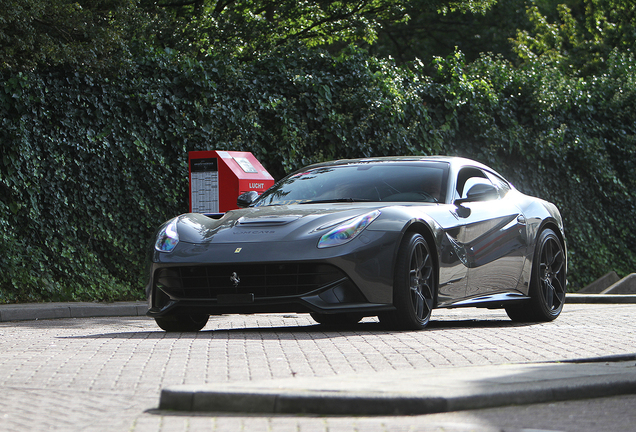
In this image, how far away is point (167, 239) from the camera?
7660 mm

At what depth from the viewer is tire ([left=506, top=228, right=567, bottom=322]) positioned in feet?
30.0

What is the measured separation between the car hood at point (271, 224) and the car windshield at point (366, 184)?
0.42m

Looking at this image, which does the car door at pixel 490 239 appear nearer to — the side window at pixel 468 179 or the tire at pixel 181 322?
the side window at pixel 468 179

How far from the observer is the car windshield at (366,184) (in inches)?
328

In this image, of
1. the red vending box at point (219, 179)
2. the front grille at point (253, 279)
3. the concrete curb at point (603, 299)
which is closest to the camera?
the front grille at point (253, 279)

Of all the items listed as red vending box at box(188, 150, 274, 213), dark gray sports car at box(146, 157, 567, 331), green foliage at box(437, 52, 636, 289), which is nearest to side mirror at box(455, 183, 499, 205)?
dark gray sports car at box(146, 157, 567, 331)

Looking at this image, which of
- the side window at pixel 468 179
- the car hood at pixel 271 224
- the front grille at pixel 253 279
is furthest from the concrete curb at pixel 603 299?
the front grille at pixel 253 279

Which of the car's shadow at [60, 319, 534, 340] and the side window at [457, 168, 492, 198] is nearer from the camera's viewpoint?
the car's shadow at [60, 319, 534, 340]

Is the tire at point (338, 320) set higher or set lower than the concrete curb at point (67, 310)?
higher

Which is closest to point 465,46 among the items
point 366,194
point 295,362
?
point 366,194

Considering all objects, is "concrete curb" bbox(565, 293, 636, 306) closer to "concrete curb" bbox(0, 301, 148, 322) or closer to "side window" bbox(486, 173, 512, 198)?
"side window" bbox(486, 173, 512, 198)

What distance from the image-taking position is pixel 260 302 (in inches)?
284

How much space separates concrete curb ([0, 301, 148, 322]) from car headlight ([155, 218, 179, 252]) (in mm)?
3330

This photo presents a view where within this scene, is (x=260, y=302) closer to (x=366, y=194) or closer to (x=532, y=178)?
(x=366, y=194)
